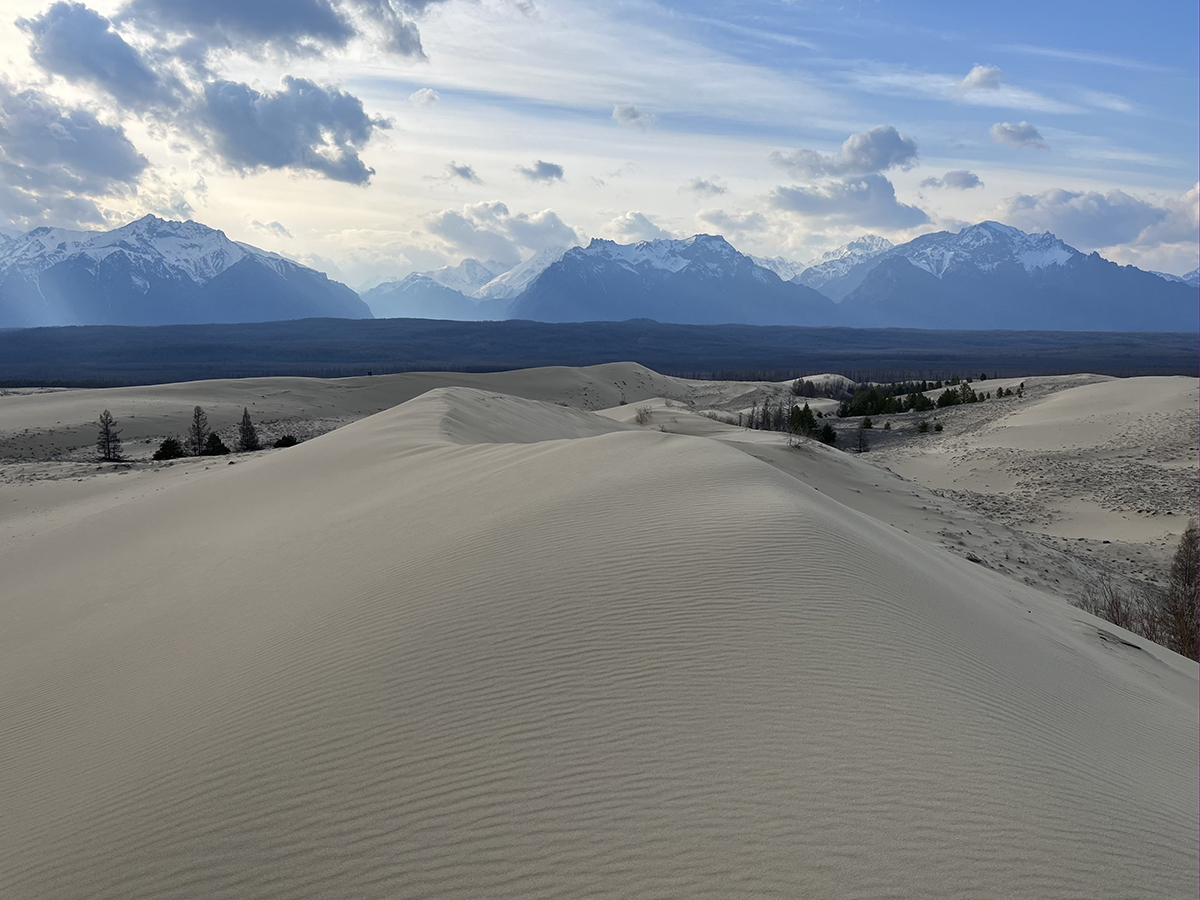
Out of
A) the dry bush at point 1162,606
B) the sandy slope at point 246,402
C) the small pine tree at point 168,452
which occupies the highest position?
the sandy slope at point 246,402

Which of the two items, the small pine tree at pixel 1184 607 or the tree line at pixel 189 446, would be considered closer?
the small pine tree at pixel 1184 607

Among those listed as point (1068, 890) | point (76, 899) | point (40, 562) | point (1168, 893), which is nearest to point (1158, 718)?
point (1168, 893)

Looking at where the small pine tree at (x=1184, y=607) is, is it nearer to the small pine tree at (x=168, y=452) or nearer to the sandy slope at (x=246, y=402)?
the small pine tree at (x=168, y=452)

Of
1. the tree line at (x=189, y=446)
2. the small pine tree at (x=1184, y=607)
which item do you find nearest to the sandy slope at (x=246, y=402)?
the tree line at (x=189, y=446)

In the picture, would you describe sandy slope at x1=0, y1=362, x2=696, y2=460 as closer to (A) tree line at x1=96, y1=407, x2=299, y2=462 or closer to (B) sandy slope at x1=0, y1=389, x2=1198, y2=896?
(A) tree line at x1=96, y1=407, x2=299, y2=462

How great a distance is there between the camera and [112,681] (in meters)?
5.69

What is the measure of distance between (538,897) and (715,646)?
6.53 ft

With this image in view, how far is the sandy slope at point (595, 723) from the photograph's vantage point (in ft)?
9.58

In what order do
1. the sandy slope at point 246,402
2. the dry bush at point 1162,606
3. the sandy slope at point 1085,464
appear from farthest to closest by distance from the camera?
the sandy slope at point 246,402 → the sandy slope at point 1085,464 → the dry bush at point 1162,606

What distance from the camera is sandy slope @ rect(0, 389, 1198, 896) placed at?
292 centimetres

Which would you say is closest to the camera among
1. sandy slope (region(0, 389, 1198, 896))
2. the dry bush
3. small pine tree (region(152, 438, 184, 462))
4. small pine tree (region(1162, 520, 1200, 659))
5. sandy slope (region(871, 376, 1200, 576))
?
sandy slope (region(0, 389, 1198, 896))

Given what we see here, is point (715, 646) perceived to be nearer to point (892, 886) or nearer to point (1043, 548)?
point (892, 886)

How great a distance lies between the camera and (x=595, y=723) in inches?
145

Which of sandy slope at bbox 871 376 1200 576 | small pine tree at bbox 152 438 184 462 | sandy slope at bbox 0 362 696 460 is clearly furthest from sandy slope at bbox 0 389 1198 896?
sandy slope at bbox 0 362 696 460
